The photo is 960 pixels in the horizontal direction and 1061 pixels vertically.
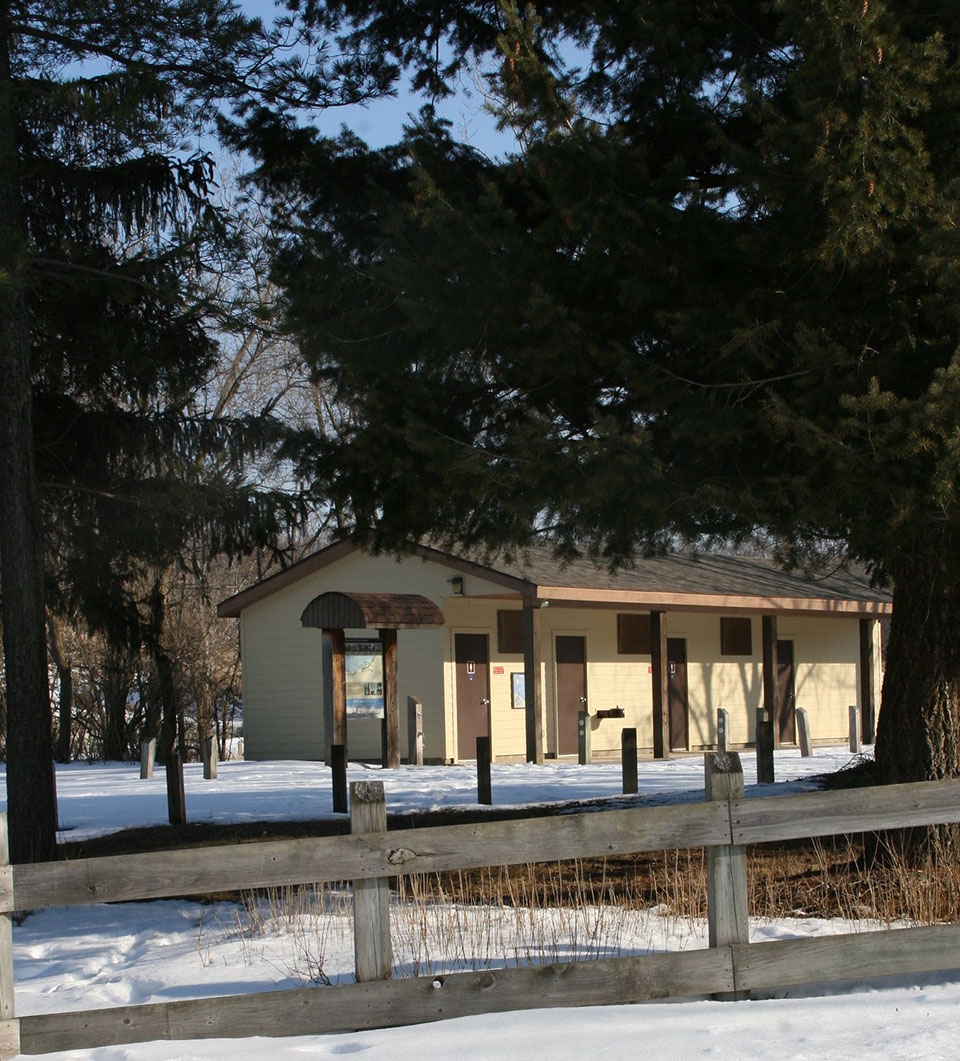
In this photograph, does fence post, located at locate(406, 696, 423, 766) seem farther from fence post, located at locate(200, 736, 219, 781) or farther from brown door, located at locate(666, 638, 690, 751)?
brown door, located at locate(666, 638, 690, 751)

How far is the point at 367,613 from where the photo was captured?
776 inches

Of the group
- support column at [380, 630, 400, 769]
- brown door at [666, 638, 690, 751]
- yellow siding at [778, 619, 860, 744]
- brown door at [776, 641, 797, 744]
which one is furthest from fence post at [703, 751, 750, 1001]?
yellow siding at [778, 619, 860, 744]

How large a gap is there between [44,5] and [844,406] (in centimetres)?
875

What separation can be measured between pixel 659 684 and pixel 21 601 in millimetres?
14275

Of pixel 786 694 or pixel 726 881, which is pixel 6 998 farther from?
pixel 786 694

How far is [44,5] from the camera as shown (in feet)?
38.8

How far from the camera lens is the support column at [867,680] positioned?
27125 millimetres

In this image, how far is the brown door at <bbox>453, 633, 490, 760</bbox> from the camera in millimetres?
23281

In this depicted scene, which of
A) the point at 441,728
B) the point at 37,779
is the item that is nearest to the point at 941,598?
the point at 37,779

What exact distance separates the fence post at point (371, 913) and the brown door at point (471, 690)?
667 inches

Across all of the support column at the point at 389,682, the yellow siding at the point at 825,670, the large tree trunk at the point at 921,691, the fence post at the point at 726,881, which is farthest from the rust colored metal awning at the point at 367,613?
the fence post at the point at 726,881

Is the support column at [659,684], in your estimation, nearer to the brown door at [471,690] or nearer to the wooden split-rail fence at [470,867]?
the brown door at [471,690]

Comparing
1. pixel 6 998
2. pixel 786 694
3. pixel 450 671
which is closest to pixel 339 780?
pixel 450 671

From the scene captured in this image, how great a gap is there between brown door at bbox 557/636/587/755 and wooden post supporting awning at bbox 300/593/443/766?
427cm
